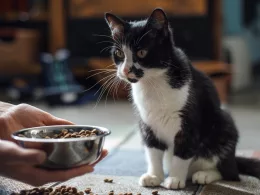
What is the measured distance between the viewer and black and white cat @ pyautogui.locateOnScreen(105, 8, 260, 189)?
167cm

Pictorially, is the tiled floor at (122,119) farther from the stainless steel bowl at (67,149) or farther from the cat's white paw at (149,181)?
the stainless steel bowl at (67,149)

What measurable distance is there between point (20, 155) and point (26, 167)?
2.9 inches

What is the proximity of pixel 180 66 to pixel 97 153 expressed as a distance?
517 millimetres

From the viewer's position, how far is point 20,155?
4.06 feet

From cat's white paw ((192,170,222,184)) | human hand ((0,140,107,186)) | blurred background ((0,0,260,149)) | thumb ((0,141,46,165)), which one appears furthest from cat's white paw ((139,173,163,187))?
blurred background ((0,0,260,149))

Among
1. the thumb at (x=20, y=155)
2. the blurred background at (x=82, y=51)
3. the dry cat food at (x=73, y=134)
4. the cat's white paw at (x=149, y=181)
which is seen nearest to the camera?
the thumb at (x=20, y=155)

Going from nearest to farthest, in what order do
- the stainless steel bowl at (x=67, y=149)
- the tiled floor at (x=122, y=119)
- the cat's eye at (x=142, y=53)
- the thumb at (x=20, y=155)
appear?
the thumb at (x=20, y=155)
the stainless steel bowl at (x=67, y=149)
the cat's eye at (x=142, y=53)
the tiled floor at (x=122, y=119)

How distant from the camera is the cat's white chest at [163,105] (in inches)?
67.7

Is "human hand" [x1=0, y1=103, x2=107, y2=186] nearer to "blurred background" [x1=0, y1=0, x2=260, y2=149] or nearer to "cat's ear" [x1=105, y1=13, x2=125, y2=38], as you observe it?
"cat's ear" [x1=105, y1=13, x2=125, y2=38]

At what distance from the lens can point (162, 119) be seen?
1737 mm

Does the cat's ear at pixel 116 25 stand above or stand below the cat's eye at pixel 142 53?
above

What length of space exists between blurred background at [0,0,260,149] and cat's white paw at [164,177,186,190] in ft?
5.31

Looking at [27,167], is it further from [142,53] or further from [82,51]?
[82,51]

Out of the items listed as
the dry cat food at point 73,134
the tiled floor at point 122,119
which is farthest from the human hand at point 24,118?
the tiled floor at point 122,119
